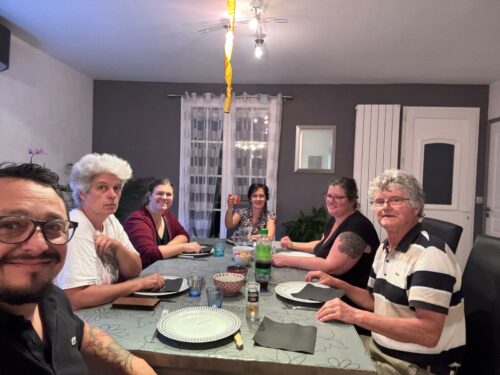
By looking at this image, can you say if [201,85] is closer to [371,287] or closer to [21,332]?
[371,287]

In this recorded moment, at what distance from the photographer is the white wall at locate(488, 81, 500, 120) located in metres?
3.85

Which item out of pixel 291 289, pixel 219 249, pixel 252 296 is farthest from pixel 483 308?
pixel 219 249

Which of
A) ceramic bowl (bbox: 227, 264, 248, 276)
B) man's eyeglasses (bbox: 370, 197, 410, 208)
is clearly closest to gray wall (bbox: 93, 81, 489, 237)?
ceramic bowl (bbox: 227, 264, 248, 276)

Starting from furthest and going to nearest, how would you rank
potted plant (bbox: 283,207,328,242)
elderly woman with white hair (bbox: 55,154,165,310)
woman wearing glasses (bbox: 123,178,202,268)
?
potted plant (bbox: 283,207,328,242), woman wearing glasses (bbox: 123,178,202,268), elderly woman with white hair (bbox: 55,154,165,310)

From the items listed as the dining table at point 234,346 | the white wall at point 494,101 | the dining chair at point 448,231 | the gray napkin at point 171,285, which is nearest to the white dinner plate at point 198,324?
the dining table at point 234,346

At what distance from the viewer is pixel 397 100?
4.13 metres

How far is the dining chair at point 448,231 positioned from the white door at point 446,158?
214 cm

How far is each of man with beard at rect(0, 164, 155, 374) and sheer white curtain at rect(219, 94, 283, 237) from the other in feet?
11.3

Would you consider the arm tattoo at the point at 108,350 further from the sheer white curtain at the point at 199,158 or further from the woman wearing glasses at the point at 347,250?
the sheer white curtain at the point at 199,158

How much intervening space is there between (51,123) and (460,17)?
155 inches

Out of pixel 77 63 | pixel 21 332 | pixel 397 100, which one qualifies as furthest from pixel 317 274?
pixel 77 63

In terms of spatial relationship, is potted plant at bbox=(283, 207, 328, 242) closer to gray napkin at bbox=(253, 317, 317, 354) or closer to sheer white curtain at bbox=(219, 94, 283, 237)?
sheer white curtain at bbox=(219, 94, 283, 237)

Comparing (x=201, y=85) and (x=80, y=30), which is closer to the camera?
(x=80, y=30)

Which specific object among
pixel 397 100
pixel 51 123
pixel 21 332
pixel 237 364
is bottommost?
pixel 237 364
